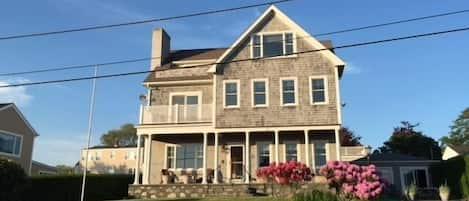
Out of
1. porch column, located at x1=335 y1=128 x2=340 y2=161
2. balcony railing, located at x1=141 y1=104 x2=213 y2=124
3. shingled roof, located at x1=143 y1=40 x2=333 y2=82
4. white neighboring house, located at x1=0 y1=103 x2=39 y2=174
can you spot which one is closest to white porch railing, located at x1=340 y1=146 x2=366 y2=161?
shingled roof, located at x1=143 y1=40 x2=333 y2=82

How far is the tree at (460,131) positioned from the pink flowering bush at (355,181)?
65.4 m

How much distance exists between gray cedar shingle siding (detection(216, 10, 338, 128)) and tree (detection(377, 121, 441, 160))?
28.9 metres

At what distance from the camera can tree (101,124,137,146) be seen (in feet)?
282

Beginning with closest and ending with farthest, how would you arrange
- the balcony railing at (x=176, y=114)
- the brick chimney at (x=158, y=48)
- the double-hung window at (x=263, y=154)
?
the balcony railing at (x=176, y=114)
the double-hung window at (x=263, y=154)
the brick chimney at (x=158, y=48)

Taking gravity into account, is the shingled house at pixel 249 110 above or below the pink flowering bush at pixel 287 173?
above

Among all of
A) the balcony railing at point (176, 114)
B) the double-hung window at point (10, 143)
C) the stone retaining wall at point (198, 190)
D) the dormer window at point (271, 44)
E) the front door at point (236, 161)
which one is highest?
the dormer window at point (271, 44)

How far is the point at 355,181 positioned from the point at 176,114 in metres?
11.8

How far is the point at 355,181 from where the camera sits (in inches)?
571

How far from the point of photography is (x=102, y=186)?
28.5 meters

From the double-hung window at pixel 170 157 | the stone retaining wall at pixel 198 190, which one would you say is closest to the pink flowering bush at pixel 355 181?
the stone retaining wall at pixel 198 190

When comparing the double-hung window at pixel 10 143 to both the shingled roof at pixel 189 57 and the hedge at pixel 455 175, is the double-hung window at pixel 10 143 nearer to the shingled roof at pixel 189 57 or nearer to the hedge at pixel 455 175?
the shingled roof at pixel 189 57

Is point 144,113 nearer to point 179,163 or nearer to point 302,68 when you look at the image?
point 179,163

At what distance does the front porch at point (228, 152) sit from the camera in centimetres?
2325

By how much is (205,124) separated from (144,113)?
11.3 feet
